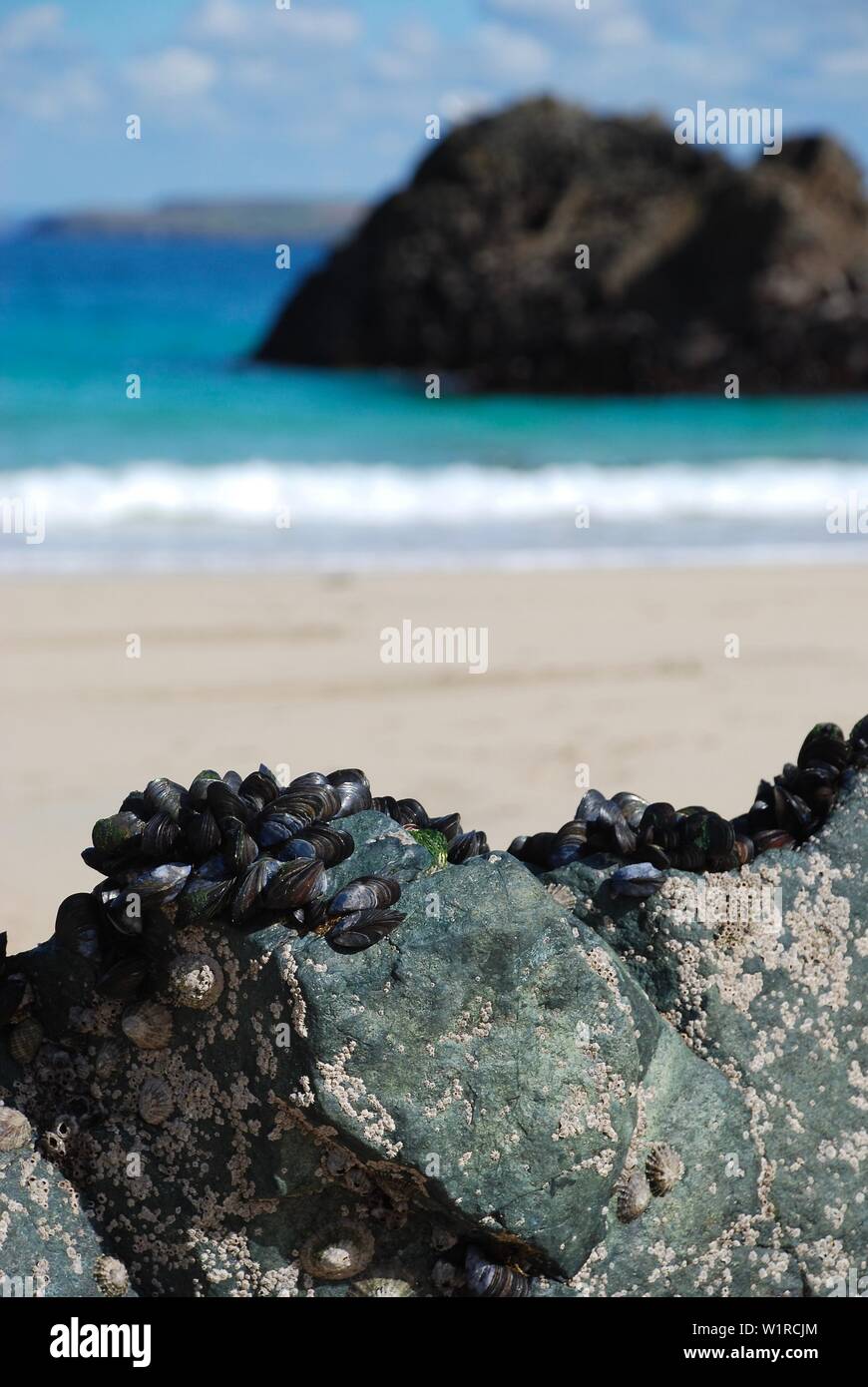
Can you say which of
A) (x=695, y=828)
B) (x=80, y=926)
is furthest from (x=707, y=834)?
(x=80, y=926)

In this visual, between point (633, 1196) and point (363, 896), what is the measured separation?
715mm

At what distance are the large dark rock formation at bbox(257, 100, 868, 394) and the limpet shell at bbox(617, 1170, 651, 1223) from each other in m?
20.1

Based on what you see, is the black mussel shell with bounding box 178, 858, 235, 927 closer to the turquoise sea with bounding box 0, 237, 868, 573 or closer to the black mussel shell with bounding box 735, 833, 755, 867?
the black mussel shell with bounding box 735, 833, 755, 867

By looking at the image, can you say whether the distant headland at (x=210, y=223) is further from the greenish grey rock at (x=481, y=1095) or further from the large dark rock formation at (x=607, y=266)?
the greenish grey rock at (x=481, y=1095)

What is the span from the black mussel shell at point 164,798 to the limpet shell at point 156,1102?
18.1 inches

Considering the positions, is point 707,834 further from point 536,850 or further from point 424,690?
point 424,690

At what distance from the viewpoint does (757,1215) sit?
8.61ft

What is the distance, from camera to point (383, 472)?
49.3ft

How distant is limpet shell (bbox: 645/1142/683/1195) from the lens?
8.19 ft

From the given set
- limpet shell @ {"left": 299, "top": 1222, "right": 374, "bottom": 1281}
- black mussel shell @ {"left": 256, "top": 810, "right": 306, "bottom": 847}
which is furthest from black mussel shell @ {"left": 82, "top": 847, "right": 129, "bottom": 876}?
limpet shell @ {"left": 299, "top": 1222, "right": 374, "bottom": 1281}

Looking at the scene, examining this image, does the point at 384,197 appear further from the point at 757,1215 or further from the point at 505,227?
the point at 757,1215

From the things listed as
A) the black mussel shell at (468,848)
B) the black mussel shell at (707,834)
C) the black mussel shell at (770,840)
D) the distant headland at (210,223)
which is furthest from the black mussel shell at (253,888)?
the distant headland at (210,223)

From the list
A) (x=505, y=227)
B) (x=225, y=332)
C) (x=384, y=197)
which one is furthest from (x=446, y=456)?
(x=225, y=332)

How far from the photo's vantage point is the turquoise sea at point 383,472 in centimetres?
1134
